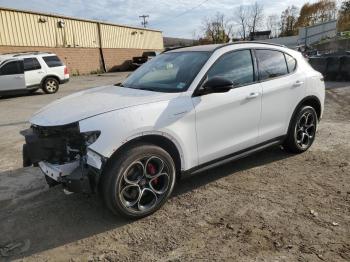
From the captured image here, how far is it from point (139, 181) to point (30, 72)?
13814 millimetres

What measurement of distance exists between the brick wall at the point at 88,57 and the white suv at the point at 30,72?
912 centimetres

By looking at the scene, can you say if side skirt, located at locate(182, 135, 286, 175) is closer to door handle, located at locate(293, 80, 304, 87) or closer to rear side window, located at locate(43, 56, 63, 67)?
door handle, located at locate(293, 80, 304, 87)

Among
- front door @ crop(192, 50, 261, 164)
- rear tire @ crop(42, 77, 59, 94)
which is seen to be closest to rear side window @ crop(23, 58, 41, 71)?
rear tire @ crop(42, 77, 59, 94)

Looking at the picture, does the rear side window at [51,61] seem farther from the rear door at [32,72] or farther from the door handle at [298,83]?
the door handle at [298,83]

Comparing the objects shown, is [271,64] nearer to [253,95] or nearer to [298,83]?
[298,83]

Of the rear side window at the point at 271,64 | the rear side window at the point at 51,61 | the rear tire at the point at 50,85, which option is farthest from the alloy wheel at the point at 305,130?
the rear side window at the point at 51,61

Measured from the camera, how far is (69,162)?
376 centimetres

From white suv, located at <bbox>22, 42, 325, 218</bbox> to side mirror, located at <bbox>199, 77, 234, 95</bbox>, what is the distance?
1 centimetres

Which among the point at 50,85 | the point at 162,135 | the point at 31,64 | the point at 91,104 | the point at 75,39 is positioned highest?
the point at 75,39

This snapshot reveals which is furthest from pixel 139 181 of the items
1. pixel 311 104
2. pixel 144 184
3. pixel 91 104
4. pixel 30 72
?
pixel 30 72

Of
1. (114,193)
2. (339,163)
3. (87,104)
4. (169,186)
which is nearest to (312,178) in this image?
(339,163)

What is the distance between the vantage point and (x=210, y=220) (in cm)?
385

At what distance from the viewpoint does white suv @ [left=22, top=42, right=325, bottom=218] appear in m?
3.62

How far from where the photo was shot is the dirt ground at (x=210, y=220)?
3330 mm
